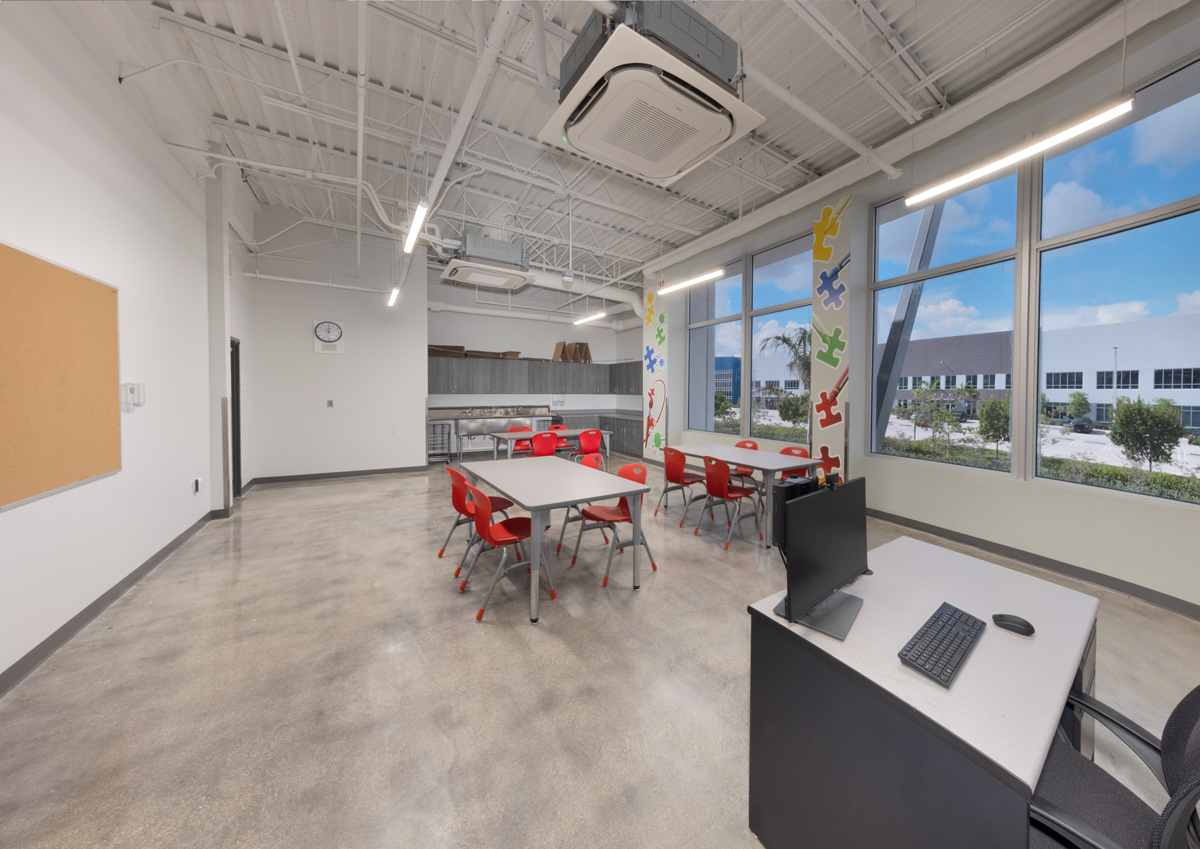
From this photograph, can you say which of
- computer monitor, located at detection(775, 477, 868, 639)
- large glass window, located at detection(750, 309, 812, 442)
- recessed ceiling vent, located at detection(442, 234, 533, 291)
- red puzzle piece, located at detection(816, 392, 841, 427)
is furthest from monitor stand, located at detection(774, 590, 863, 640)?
recessed ceiling vent, located at detection(442, 234, 533, 291)

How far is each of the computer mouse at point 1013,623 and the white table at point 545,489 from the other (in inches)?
79.7

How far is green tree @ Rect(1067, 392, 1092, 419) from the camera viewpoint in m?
3.65

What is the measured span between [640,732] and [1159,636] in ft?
11.3

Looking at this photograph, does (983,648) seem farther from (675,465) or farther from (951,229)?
(951,229)

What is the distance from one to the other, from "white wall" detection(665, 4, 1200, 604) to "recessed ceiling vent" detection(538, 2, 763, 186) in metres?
3.01

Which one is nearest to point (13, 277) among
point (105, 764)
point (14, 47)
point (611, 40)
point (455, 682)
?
point (14, 47)

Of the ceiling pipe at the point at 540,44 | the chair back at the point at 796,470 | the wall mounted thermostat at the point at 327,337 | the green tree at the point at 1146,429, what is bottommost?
the chair back at the point at 796,470

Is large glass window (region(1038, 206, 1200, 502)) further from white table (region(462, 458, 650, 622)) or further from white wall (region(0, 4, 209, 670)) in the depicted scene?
white wall (region(0, 4, 209, 670))

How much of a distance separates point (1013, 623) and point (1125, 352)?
3791 millimetres

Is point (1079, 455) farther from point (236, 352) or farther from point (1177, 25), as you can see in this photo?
point (236, 352)

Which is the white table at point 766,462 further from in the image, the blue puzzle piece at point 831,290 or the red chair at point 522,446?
the red chair at point 522,446

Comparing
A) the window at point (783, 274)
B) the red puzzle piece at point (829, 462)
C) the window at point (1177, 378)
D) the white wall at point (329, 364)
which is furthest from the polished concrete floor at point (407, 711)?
the window at point (783, 274)


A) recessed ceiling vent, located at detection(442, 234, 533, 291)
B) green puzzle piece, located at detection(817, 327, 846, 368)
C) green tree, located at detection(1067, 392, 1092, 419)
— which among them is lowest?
green tree, located at detection(1067, 392, 1092, 419)

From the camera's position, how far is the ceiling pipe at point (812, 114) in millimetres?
3262
